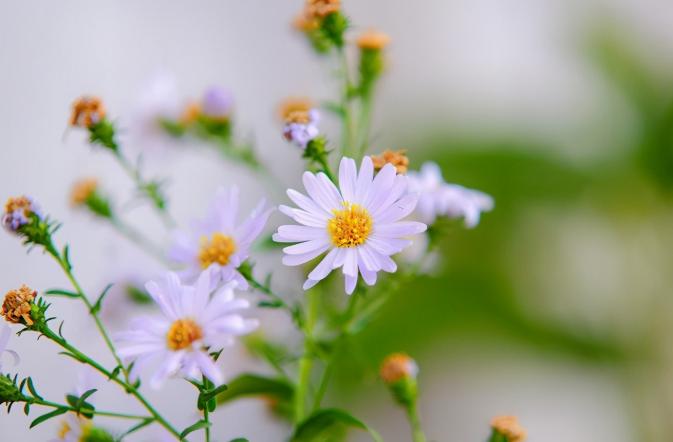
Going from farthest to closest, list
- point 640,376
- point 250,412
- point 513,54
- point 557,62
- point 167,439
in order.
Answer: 1. point 513,54
2. point 557,62
3. point 250,412
4. point 640,376
5. point 167,439

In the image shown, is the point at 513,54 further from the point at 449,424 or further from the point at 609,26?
the point at 449,424

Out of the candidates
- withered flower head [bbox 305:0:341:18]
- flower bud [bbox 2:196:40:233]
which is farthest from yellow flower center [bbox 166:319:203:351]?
withered flower head [bbox 305:0:341:18]

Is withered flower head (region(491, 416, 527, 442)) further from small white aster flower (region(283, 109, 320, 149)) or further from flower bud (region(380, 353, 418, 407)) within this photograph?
small white aster flower (region(283, 109, 320, 149))

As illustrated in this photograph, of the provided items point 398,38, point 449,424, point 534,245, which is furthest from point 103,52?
point 449,424

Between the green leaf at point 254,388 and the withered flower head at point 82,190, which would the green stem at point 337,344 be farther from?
the withered flower head at point 82,190

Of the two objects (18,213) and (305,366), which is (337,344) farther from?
(18,213)

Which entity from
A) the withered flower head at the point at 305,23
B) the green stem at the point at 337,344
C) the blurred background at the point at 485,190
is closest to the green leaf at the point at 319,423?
the green stem at the point at 337,344
